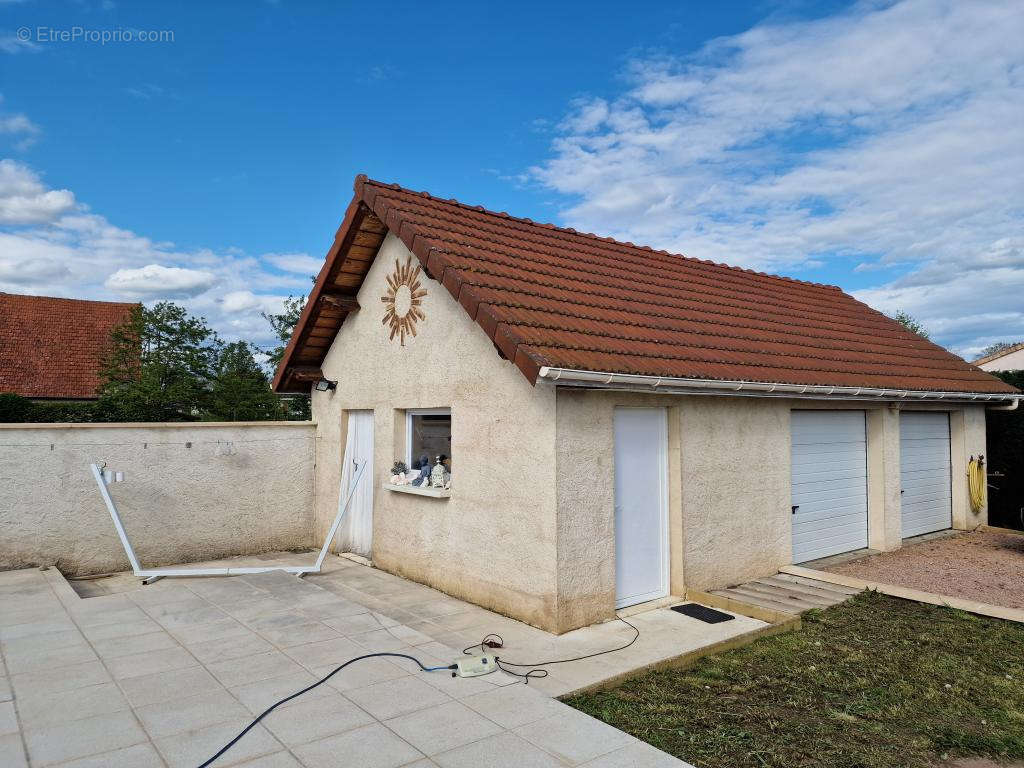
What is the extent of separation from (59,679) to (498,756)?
3680mm

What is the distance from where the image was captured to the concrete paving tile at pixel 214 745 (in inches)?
144

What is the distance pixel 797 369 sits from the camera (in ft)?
29.1

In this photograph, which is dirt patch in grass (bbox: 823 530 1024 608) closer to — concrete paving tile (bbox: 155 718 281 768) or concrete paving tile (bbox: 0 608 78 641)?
concrete paving tile (bbox: 155 718 281 768)

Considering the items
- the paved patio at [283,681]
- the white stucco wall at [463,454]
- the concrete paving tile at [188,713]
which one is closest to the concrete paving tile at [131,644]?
the paved patio at [283,681]

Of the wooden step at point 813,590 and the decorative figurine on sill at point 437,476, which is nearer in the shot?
the wooden step at point 813,590

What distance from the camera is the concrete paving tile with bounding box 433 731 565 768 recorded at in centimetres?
362

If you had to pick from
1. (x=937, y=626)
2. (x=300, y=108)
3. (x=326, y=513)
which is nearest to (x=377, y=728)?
(x=937, y=626)

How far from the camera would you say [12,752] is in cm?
375

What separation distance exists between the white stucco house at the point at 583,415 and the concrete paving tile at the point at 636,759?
7.45 ft

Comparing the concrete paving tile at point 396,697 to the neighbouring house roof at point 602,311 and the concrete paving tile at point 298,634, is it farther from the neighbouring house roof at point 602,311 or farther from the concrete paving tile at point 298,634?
the neighbouring house roof at point 602,311

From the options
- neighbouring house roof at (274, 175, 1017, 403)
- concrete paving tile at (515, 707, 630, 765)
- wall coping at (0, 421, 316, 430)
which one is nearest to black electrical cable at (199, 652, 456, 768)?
concrete paving tile at (515, 707, 630, 765)

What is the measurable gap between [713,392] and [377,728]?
5067 millimetres

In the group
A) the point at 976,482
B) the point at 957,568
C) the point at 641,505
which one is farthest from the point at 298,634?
the point at 976,482

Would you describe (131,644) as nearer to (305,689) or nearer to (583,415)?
(305,689)
